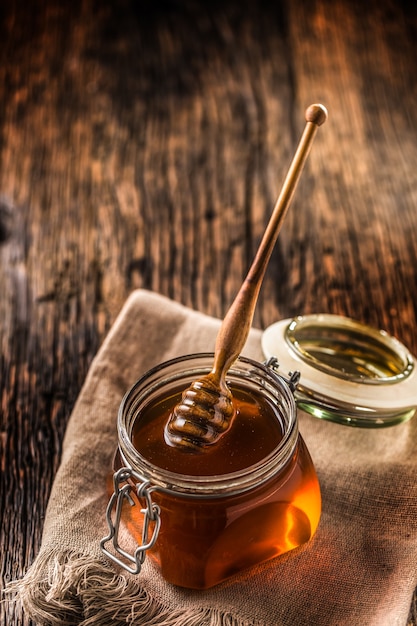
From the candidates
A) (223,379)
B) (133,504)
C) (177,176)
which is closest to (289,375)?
(223,379)

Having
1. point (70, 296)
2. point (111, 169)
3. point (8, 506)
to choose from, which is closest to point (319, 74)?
point (111, 169)

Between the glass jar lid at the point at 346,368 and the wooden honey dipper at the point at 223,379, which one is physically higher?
the wooden honey dipper at the point at 223,379

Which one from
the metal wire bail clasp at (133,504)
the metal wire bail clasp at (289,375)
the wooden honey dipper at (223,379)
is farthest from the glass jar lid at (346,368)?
the metal wire bail clasp at (133,504)

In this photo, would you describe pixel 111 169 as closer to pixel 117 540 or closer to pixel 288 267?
pixel 288 267

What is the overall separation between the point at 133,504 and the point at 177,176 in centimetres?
88

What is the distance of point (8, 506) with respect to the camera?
0.91 m

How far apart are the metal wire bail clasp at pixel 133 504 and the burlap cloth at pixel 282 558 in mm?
40

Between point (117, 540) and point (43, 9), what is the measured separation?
61.3 inches

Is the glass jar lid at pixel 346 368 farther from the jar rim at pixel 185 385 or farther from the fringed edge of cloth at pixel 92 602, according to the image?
the fringed edge of cloth at pixel 92 602

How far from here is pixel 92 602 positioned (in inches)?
30.3

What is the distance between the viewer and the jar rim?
0.72 m

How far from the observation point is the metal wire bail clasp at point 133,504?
731 mm

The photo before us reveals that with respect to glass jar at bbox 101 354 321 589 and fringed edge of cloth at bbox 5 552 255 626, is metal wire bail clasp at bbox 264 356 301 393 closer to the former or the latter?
glass jar at bbox 101 354 321 589

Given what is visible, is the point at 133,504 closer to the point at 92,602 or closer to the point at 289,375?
the point at 92,602
